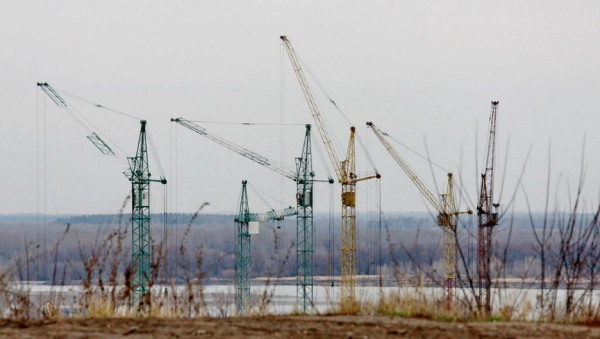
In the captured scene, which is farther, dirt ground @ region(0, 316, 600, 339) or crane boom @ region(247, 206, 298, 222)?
crane boom @ region(247, 206, 298, 222)

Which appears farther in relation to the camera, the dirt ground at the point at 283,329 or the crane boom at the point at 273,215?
the crane boom at the point at 273,215

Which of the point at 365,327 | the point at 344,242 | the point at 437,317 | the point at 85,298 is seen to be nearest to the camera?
the point at 365,327

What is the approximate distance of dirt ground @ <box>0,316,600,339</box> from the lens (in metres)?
10.0

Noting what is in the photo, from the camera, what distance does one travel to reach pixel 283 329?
1035cm

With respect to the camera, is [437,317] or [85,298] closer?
[437,317]

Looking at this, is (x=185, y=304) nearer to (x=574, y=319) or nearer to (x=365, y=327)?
→ (x=365, y=327)

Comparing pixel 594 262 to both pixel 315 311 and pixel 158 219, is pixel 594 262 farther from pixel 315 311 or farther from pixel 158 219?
pixel 158 219

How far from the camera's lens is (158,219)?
411ft

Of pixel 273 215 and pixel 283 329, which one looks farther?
pixel 273 215

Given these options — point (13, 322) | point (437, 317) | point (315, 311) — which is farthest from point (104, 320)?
point (437, 317)

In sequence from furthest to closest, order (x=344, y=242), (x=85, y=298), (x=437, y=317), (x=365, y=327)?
(x=344, y=242) < (x=85, y=298) < (x=437, y=317) < (x=365, y=327)

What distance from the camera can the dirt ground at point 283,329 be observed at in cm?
1002

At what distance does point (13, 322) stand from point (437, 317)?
5369mm

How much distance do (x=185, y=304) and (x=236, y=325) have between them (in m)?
1.46
